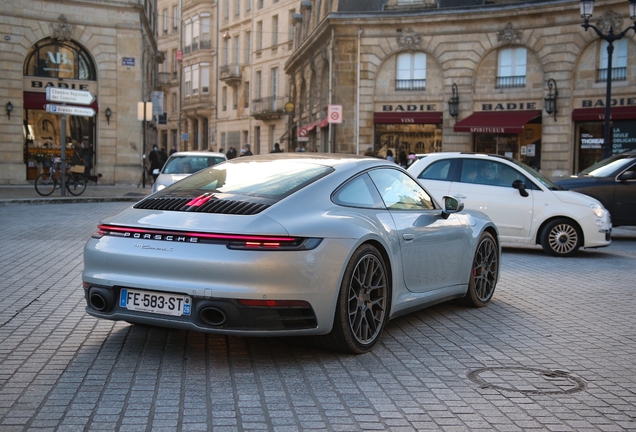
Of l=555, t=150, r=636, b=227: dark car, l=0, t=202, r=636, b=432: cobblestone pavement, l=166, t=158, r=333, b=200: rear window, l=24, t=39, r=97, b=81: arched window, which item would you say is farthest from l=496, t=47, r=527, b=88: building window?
l=166, t=158, r=333, b=200: rear window

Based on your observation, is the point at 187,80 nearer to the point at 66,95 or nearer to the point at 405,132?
the point at 405,132

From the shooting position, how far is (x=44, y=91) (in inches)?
1361

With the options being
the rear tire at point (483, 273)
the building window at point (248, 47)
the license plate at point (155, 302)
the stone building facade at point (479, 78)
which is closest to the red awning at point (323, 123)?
the stone building facade at point (479, 78)

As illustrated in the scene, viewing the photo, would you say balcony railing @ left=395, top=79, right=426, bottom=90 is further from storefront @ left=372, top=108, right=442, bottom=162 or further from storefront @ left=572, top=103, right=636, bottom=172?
storefront @ left=572, top=103, right=636, bottom=172

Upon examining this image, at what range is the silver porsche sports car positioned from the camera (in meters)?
5.25

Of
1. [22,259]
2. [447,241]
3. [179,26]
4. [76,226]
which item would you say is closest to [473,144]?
[76,226]

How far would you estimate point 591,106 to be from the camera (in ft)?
112

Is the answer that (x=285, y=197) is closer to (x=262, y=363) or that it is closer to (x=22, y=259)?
(x=262, y=363)

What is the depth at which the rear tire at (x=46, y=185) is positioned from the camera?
25875mm

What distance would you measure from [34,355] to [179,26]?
7527 cm

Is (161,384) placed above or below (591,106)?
below

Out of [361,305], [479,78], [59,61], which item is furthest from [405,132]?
[361,305]

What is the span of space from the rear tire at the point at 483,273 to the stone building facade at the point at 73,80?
28.4 meters

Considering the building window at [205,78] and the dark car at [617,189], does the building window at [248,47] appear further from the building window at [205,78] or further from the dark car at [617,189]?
the dark car at [617,189]
